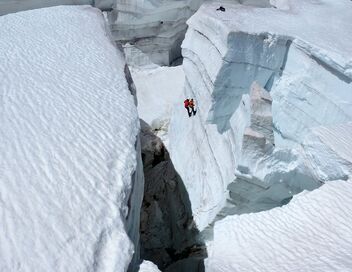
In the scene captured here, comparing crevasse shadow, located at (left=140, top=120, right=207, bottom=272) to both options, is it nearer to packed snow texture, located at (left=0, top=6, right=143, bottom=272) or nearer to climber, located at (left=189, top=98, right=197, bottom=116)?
climber, located at (left=189, top=98, right=197, bottom=116)

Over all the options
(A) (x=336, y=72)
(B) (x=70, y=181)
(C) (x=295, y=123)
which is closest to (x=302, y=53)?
(A) (x=336, y=72)

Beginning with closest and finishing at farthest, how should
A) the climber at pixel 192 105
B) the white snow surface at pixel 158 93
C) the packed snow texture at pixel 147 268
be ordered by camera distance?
the packed snow texture at pixel 147 268, the climber at pixel 192 105, the white snow surface at pixel 158 93

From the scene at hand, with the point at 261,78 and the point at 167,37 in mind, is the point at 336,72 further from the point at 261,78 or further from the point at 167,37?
the point at 167,37

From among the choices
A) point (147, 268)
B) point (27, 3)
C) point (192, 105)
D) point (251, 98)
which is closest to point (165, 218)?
point (192, 105)

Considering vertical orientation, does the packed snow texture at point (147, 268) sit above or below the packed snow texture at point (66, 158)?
below

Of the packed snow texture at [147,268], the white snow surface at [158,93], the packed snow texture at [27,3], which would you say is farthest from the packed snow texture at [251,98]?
the packed snow texture at [27,3]

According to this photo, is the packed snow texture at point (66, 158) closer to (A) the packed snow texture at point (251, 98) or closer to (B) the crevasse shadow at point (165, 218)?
(A) the packed snow texture at point (251, 98)

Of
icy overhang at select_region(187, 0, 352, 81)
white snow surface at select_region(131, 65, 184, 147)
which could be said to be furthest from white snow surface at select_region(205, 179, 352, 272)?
white snow surface at select_region(131, 65, 184, 147)
